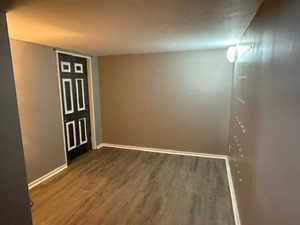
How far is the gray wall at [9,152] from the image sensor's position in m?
1.46

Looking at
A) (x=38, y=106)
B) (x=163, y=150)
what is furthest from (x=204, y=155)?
(x=38, y=106)

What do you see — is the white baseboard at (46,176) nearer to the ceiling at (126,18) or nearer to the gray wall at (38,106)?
the gray wall at (38,106)

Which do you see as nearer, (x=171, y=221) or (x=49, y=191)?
(x=171, y=221)

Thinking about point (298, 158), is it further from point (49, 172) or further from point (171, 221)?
point (49, 172)

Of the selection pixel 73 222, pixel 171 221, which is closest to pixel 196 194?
pixel 171 221

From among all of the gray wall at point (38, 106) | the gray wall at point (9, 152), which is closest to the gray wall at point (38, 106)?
the gray wall at point (38, 106)

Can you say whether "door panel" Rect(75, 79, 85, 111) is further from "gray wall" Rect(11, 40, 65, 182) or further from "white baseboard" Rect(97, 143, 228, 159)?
"white baseboard" Rect(97, 143, 228, 159)

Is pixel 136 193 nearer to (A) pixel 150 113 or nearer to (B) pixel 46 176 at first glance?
(B) pixel 46 176

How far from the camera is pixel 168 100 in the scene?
13.3 feet

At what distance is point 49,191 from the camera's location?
277 cm

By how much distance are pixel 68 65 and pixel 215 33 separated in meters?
2.78

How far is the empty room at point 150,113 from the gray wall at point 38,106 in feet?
0.06

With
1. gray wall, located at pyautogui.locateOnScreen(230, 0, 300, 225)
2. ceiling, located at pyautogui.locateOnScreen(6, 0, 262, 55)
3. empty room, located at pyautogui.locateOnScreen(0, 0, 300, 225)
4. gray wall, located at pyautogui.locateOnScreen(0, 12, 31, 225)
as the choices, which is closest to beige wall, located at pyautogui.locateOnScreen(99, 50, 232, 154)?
empty room, located at pyautogui.locateOnScreen(0, 0, 300, 225)

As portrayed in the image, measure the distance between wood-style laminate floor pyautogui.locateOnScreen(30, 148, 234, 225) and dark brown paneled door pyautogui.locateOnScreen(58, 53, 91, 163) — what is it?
16.3 inches
